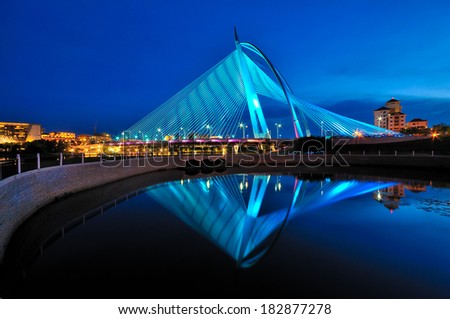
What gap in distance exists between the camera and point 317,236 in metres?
8.45

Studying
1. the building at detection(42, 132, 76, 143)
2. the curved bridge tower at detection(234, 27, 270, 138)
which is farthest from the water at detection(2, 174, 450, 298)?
the building at detection(42, 132, 76, 143)

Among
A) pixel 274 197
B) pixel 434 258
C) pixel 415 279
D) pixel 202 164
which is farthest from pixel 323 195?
pixel 202 164

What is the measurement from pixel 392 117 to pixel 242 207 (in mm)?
126262

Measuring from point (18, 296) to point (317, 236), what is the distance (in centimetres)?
657

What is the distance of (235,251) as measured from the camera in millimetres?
7375

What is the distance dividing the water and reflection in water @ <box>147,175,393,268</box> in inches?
2.3

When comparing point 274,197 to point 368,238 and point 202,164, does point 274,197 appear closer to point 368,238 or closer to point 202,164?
point 368,238

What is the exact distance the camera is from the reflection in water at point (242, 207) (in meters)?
8.14

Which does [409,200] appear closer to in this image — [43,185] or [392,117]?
[43,185]

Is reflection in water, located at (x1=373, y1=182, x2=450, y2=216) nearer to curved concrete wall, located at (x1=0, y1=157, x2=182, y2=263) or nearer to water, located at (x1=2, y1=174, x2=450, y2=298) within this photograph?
water, located at (x1=2, y1=174, x2=450, y2=298)

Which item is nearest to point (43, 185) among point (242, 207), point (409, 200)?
point (242, 207)

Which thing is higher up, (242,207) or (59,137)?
(59,137)

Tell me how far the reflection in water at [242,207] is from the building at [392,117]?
112396mm

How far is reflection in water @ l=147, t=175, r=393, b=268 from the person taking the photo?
8141mm
